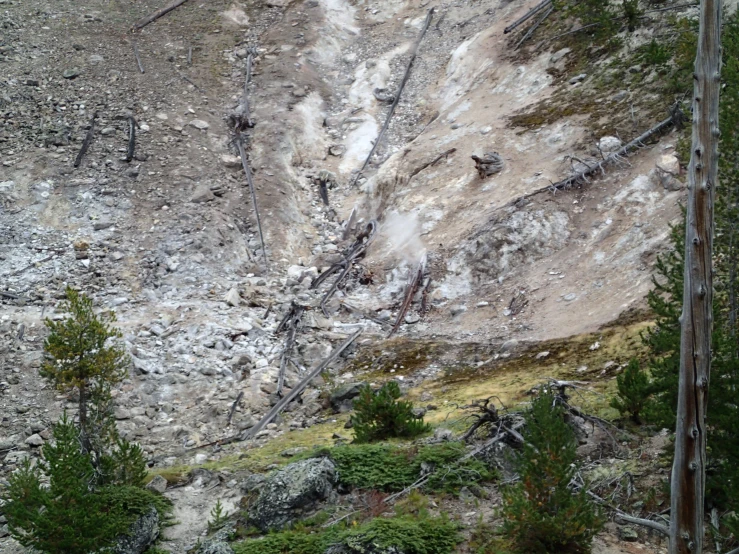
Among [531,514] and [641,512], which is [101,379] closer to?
[531,514]

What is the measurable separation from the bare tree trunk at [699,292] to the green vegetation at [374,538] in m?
3.04

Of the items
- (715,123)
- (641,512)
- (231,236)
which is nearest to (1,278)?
(231,236)

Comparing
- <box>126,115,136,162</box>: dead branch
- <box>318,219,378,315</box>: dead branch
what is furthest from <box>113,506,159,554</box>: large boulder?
<box>126,115,136,162</box>: dead branch

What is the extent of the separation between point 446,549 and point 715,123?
16.9 ft

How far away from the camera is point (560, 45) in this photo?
79.4 ft

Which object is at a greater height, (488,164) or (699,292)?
(488,164)

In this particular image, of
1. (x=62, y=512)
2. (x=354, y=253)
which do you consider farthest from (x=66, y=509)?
(x=354, y=253)

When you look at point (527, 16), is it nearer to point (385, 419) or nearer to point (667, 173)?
point (667, 173)

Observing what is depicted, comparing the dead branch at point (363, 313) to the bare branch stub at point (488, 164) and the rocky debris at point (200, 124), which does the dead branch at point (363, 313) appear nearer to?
the bare branch stub at point (488, 164)

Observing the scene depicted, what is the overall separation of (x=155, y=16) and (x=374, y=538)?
27010 mm

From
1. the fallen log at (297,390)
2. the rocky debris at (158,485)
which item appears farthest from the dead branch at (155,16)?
the rocky debris at (158,485)

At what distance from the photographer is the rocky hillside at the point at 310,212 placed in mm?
14859

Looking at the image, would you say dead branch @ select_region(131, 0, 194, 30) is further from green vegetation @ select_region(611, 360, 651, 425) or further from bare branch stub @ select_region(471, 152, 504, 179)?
green vegetation @ select_region(611, 360, 651, 425)

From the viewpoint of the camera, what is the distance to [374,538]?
8547mm
